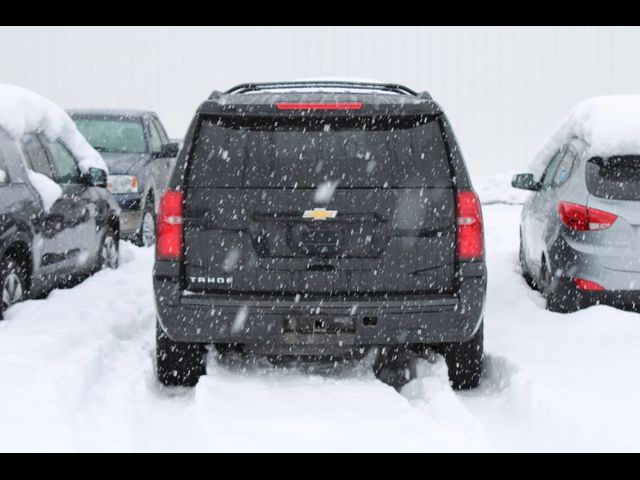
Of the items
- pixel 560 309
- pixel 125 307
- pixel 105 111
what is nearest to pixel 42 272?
pixel 125 307

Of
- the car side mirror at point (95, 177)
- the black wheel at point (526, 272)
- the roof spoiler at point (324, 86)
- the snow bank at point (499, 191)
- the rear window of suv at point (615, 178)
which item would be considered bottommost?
the snow bank at point (499, 191)

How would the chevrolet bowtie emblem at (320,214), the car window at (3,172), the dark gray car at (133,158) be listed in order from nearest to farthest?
the chevrolet bowtie emblem at (320,214), the car window at (3,172), the dark gray car at (133,158)

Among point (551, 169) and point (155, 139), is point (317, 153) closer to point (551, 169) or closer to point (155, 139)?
point (551, 169)

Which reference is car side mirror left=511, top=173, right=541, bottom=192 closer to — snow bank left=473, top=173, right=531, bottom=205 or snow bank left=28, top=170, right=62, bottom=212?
snow bank left=28, top=170, right=62, bottom=212

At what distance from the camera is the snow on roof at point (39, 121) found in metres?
8.19

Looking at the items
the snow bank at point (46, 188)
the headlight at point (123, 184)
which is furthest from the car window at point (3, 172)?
the headlight at point (123, 184)

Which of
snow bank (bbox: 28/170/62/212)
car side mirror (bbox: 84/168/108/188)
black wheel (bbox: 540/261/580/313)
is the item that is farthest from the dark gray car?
black wheel (bbox: 540/261/580/313)

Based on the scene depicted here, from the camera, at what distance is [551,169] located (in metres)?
8.99

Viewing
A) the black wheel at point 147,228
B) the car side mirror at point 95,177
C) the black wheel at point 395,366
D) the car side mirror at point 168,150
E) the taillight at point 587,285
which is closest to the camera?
the black wheel at point 395,366

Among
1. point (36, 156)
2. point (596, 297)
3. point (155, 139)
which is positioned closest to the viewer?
point (596, 297)

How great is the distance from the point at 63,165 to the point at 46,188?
937 millimetres

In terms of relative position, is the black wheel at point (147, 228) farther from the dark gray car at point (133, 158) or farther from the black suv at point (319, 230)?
the black suv at point (319, 230)

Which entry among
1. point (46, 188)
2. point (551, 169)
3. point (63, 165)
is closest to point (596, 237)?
point (551, 169)

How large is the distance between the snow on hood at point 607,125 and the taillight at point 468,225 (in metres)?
2.12
